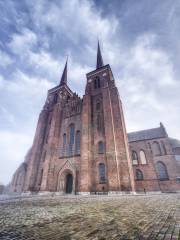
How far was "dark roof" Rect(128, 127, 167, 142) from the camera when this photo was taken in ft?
88.8

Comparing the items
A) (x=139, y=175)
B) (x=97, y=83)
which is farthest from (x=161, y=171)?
(x=97, y=83)

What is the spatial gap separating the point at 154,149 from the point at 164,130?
15.5 feet

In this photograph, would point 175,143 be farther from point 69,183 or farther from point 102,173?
point 69,183

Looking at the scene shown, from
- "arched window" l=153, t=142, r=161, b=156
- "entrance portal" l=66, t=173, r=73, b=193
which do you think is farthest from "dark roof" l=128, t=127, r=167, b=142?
"entrance portal" l=66, t=173, r=73, b=193

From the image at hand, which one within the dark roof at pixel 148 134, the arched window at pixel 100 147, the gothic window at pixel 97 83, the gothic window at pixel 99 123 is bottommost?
the arched window at pixel 100 147

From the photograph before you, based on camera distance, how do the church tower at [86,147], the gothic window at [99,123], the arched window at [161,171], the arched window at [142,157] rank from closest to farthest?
the church tower at [86,147] → the gothic window at [99,123] → the arched window at [161,171] → the arched window at [142,157]

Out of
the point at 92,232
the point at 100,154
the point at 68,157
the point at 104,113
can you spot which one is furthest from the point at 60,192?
the point at 92,232

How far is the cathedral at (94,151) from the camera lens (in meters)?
14.3

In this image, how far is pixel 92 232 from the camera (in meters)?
2.13

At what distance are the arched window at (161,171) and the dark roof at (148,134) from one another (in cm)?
526

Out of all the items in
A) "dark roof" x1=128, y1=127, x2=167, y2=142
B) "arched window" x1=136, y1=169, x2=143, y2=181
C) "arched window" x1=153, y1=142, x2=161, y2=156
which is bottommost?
"arched window" x1=136, y1=169, x2=143, y2=181

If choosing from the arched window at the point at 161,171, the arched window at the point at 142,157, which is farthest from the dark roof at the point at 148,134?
the arched window at the point at 161,171

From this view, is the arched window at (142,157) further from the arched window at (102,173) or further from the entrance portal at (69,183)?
the entrance portal at (69,183)

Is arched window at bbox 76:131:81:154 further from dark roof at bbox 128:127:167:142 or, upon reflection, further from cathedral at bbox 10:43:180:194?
dark roof at bbox 128:127:167:142
